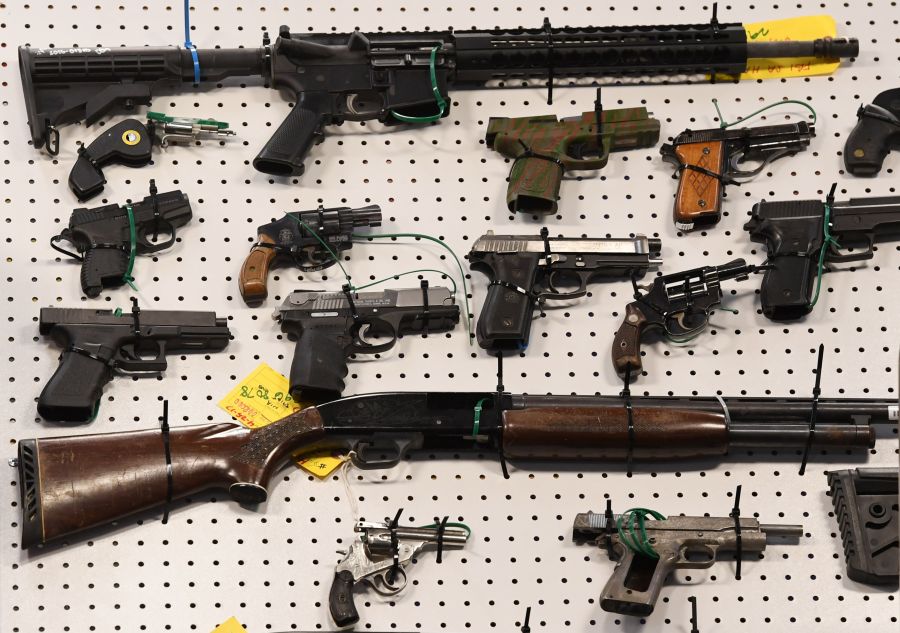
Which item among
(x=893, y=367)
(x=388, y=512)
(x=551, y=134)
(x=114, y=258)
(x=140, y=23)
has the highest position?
(x=140, y=23)

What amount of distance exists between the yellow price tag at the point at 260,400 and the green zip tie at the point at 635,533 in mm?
1140

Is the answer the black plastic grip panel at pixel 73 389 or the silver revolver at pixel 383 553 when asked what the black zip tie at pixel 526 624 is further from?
the black plastic grip panel at pixel 73 389

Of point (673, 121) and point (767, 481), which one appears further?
point (673, 121)

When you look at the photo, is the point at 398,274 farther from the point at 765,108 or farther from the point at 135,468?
the point at 765,108

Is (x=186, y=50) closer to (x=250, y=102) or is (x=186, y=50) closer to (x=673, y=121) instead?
(x=250, y=102)

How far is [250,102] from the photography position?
5492mm

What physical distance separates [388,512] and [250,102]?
1.66 meters

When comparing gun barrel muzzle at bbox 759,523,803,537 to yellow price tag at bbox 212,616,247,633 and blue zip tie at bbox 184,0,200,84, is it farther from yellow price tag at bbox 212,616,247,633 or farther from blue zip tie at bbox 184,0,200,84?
blue zip tie at bbox 184,0,200,84

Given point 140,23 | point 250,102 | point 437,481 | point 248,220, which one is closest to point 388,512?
point 437,481

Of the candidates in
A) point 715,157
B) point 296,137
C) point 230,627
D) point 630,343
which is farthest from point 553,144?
point 230,627

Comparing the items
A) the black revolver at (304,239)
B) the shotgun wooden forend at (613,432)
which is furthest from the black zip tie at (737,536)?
the black revolver at (304,239)

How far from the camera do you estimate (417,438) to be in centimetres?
482

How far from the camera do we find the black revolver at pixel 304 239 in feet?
16.8

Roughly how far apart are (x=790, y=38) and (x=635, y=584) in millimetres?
2207
